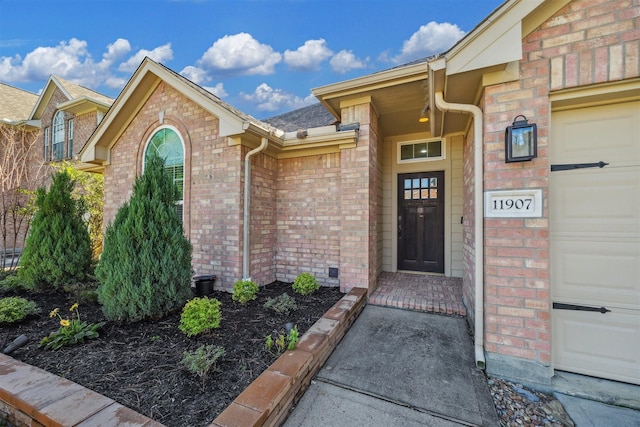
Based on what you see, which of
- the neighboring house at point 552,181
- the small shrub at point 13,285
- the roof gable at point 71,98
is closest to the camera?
the neighboring house at point 552,181

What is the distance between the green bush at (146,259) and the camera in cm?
306

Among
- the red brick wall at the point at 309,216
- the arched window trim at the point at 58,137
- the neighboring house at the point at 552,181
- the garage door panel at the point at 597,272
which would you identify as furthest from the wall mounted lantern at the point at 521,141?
the arched window trim at the point at 58,137

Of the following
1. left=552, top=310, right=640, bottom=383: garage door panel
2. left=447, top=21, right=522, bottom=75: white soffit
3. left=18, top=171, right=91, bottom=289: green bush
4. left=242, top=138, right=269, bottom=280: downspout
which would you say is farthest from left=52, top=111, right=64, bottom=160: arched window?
left=552, top=310, right=640, bottom=383: garage door panel

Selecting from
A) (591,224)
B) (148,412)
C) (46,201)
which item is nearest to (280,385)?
(148,412)

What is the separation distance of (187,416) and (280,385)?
2.05 ft

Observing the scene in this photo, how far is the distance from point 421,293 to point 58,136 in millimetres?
15284

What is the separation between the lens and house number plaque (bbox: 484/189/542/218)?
2.28m

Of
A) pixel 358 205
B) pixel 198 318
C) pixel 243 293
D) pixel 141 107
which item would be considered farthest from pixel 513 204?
pixel 141 107

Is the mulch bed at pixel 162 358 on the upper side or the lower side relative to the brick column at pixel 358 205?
lower

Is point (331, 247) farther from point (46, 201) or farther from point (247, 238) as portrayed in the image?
point (46, 201)

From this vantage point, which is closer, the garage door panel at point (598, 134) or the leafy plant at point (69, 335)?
the garage door panel at point (598, 134)

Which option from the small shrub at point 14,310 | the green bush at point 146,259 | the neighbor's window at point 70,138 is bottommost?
the small shrub at point 14,310

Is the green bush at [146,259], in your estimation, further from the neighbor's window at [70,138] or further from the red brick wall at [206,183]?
the neighbor's window at [70,138]

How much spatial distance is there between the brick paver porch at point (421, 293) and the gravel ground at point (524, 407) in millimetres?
1360
